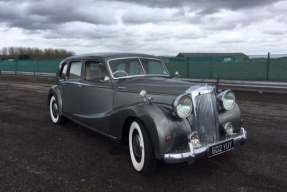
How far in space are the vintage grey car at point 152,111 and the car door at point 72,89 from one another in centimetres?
6

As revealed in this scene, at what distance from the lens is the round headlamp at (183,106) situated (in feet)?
13.7

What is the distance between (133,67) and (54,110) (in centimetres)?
318

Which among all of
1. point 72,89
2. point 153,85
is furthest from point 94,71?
point 153,85

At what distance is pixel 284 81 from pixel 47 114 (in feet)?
37.4

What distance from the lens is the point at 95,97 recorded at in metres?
5.89

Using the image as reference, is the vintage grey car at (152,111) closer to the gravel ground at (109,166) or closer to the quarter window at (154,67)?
the quarter window at (154,67)

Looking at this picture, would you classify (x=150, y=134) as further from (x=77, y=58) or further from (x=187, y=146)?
(x=77, y=58)

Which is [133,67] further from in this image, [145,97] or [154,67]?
[145,97]

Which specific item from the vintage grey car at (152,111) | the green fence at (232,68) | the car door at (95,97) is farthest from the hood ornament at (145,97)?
the green fence at (232,68)

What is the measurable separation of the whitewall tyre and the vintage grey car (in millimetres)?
1326

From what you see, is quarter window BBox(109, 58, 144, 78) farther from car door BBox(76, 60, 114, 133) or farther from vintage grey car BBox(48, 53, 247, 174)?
car door BBox(76, 60, 114, 133)

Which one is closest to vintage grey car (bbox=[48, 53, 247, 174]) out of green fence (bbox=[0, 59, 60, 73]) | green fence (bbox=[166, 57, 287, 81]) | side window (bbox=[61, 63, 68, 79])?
side window (bbox=[61, 63, 68, 79])

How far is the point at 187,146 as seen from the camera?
4.20 metres

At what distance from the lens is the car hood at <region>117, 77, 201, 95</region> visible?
452 centimetres
